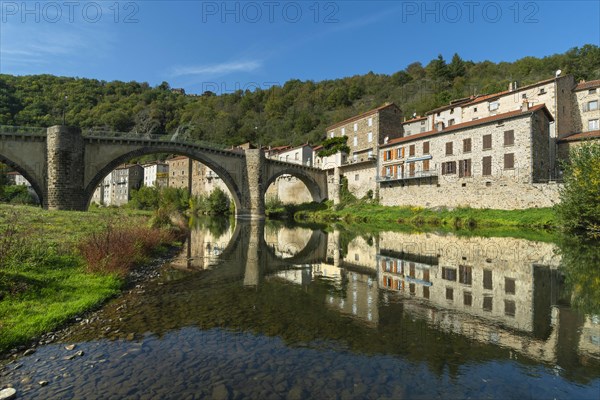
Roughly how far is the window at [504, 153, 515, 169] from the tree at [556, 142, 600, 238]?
33.8 feet

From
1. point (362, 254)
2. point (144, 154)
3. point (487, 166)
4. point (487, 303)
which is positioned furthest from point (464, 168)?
point (144, 154)

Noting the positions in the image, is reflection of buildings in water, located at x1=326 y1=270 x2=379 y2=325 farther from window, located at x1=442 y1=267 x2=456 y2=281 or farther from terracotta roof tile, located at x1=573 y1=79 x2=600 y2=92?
terracotta roof tile, located at x1=573 y1=79 x2=600 y2=92

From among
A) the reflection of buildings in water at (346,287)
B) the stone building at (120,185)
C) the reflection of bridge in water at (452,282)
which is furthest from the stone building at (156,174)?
the reflection of buildings in water at (346,287)

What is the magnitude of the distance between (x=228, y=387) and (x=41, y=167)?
3907 centimetres

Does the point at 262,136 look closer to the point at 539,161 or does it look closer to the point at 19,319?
the point at 539,161

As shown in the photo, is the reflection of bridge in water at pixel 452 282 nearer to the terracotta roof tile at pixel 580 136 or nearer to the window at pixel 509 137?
the window at pixel 509 137

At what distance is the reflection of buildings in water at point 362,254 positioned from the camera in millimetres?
16133

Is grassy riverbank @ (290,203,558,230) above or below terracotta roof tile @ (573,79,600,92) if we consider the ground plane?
below

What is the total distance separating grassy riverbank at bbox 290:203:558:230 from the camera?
1248 inches

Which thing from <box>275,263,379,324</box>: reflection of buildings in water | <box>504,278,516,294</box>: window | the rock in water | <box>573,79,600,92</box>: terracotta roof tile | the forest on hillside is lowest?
<box>275,263,379,324</box>: reflection of buildings in water

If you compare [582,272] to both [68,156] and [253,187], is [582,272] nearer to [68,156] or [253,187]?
[68,156]

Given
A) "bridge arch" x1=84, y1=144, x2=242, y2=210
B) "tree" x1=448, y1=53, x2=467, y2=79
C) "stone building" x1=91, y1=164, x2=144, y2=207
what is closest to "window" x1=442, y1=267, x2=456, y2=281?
"bridge arch" x1=84, y1=144, x2=242, y2=210

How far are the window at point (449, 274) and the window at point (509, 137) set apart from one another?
92.4 feet

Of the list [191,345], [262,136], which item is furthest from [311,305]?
[262,136]
